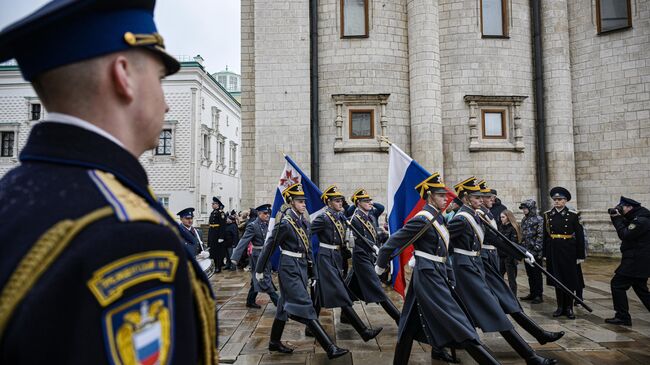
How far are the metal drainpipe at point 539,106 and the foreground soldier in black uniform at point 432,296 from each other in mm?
12299

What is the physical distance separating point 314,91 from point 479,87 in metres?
5.86

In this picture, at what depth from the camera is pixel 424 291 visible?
202 inches

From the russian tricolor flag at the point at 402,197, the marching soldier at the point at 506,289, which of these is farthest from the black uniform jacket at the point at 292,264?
the marching soldier at the point at 506,289

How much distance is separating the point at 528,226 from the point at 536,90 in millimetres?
8275

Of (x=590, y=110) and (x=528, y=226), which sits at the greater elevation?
(x=590, y=110)

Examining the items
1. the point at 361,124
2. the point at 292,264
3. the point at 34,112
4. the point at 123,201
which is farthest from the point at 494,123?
the point at 34,112

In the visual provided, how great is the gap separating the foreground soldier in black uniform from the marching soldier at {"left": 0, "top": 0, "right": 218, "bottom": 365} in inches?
158

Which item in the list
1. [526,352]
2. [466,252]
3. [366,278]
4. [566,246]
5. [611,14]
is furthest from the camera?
[611,14]

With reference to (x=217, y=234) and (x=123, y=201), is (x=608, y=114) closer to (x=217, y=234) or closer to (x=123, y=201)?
(x=217, y=234)

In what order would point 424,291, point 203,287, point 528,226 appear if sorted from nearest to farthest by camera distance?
point 203,287
point 424,291
point 528,226

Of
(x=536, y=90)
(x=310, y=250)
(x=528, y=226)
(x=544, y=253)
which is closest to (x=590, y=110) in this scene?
(x=536, y=90)

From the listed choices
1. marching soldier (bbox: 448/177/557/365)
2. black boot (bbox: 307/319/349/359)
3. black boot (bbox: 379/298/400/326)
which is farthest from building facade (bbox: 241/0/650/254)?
black boot (bbox: 307/319/349/359)

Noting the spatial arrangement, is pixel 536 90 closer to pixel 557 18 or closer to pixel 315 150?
pixel 557 18

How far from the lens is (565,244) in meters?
8.61
